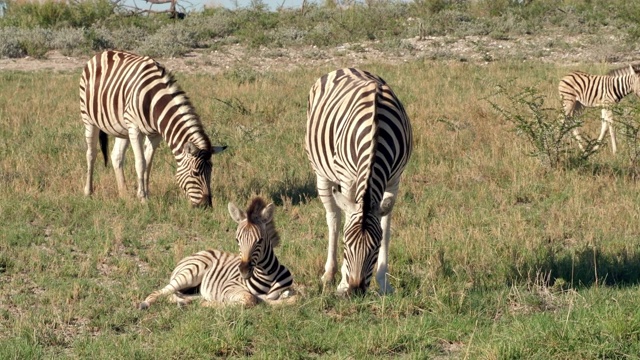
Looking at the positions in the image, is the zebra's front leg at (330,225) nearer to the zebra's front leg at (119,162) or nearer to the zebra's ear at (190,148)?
the zebra's ear at (190,148)

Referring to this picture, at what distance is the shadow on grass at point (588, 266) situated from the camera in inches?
320

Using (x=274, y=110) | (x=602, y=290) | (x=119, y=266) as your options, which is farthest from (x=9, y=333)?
(x=274, y=110)

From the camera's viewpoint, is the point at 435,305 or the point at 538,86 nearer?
the point at 435,305

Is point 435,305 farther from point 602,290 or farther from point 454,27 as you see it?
point 454,27

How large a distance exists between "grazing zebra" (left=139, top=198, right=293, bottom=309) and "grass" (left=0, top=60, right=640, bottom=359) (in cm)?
23

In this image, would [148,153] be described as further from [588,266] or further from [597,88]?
[597,88]

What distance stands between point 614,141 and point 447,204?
4.08m

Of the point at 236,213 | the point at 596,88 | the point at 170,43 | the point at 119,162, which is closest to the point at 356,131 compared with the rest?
the point at 236,213

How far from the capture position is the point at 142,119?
449 inches

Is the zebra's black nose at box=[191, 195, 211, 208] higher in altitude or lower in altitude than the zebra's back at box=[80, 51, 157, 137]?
lower

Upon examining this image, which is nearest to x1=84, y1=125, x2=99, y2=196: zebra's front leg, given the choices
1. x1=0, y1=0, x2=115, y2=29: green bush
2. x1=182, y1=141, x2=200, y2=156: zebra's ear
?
x1=182, y1=141, x2=200, y2=156: zebra's ear

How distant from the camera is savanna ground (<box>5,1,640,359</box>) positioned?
6496 millimetres

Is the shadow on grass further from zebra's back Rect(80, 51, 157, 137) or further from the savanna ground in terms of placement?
zebra's back Rect(80, 51, 157, 137)

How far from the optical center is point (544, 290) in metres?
7.58
